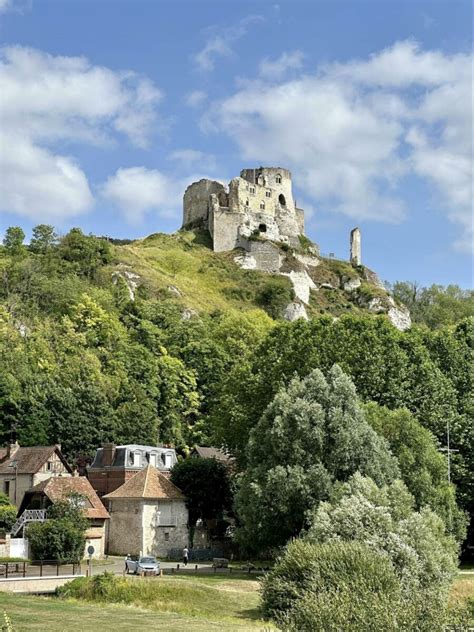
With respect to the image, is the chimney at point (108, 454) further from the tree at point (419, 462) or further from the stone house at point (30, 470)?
the tree at point (419, 462)

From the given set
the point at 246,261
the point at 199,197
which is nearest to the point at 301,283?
the point at 246,261

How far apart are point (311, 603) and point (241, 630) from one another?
337 inches

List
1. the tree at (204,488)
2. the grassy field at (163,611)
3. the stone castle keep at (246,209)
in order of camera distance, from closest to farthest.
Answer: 1. the grassy field at (163,611)
2. the tree at (204,488)
3. the stone castle keep at (246,209)

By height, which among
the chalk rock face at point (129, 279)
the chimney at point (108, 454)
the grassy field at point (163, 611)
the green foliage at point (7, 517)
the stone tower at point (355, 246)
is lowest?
the grassy field at point (163, 611)

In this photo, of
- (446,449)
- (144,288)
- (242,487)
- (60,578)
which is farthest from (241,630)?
(144,288)

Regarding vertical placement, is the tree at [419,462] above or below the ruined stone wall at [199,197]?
below

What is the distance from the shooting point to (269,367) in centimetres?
5528

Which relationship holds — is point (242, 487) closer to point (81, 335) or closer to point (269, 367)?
point (269, 367)

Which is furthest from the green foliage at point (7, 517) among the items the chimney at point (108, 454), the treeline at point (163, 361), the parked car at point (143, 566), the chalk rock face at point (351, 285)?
the chalk rock face at point (351, 285)

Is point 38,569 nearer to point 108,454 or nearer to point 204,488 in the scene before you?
point 204,488

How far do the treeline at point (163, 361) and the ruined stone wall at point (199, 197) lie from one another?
131 feet

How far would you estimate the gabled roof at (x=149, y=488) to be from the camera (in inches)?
2165

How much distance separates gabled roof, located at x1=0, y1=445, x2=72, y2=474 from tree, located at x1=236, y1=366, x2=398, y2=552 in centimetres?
1965

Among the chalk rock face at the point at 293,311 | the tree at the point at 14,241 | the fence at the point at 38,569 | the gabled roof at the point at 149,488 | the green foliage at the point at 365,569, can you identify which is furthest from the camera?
the chalk rock face at the point at 293,311
